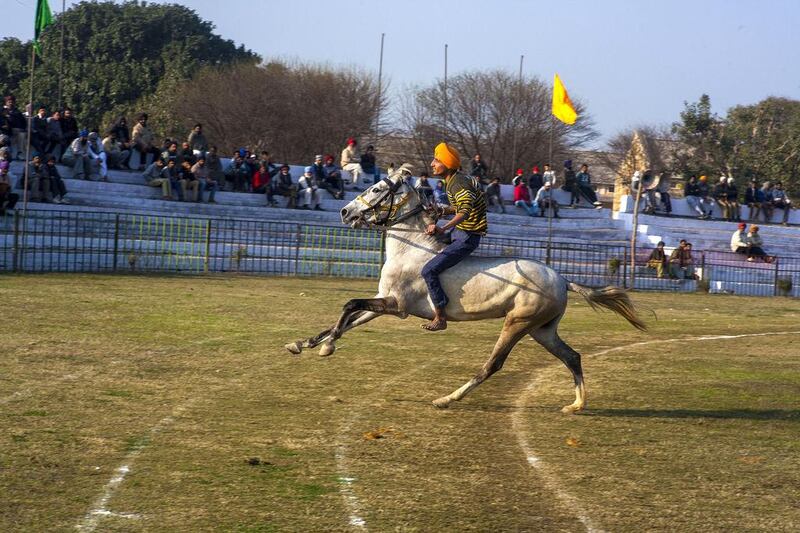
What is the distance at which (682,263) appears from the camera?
31.2 metres

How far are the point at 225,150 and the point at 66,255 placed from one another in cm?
3636

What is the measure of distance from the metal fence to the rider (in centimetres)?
1441

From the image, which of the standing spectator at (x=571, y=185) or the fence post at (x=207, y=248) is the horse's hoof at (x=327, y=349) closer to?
the fence post at (x=207, y=248)

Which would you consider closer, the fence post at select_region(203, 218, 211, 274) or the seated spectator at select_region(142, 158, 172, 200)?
the fence post at select_region(203, 218, 211, 274)

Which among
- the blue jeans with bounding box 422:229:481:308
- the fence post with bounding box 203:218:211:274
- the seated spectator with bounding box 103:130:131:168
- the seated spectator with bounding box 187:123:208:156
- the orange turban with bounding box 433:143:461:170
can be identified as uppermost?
the seated spectator with bounding box 187:123:208:156

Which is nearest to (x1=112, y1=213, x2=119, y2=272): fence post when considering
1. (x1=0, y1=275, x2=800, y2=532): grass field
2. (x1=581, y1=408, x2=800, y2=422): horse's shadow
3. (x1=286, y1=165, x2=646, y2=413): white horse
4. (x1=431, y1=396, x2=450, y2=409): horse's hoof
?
(x1=0, y1=275, x2=800, y2=532): grass field

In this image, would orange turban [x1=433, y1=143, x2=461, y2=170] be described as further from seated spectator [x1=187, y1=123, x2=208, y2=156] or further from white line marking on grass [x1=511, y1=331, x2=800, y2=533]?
seated spectator [x1=187, y1=123, x2=208, y2=156]

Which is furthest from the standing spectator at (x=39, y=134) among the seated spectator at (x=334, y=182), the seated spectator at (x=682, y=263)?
the seated spectator at (x=682, y=263)

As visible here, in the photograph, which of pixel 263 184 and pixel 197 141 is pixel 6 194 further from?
pixel 263 184

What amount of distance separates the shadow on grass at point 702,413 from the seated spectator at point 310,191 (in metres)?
24.8

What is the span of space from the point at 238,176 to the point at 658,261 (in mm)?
13697

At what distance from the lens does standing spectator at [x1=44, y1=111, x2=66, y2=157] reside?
1244 inches

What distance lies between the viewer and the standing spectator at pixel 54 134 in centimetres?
3161

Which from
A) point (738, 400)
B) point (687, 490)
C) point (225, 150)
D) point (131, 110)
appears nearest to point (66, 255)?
point (738, 400)
